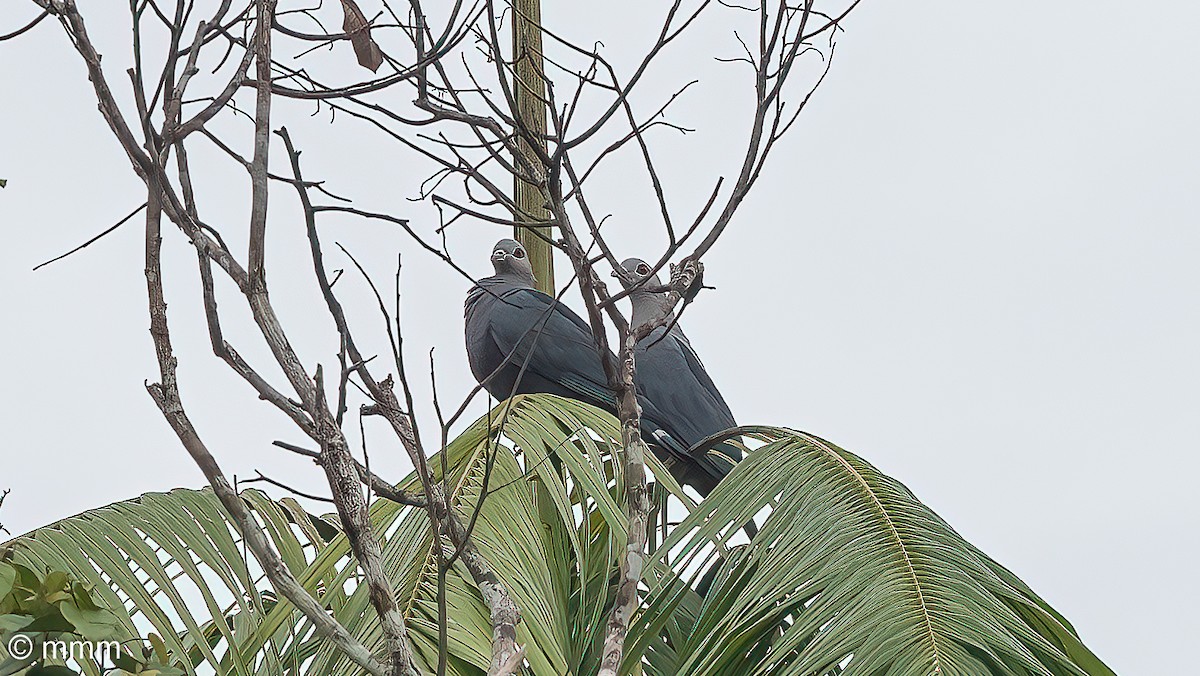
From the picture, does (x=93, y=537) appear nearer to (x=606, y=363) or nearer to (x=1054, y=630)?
(x=606, y=363)

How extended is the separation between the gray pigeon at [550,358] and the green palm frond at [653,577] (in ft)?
1.68

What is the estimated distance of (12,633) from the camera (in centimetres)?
73

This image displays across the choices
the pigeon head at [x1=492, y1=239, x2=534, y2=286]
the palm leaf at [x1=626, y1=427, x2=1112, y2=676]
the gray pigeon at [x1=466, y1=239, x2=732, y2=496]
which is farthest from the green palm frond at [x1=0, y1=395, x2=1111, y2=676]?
the pigeon head at [x1=492, y1=239, x2=534, y2=286]

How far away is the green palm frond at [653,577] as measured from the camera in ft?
3.45

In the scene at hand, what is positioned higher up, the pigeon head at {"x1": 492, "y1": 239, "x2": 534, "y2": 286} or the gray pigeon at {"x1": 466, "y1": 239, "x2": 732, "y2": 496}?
the pigeon head at {"x1": 492, "y1": 239, "x2": 534, "y2": 286}

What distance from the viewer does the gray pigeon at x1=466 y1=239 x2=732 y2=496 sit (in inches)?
81.4

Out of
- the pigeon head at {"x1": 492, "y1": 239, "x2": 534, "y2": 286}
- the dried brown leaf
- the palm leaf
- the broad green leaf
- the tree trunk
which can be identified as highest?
the tree trunk

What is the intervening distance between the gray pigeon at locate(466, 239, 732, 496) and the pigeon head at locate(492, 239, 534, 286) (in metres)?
0.23

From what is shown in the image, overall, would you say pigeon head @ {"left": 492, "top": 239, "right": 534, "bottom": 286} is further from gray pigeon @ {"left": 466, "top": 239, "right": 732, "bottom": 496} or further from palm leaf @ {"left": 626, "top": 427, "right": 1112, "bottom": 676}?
palm leaf @ {"left": 626, "top": 427, "right": 1112, "bottom": 676}

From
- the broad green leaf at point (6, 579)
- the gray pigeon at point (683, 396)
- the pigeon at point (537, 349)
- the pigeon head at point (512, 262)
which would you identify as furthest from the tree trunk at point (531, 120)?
the broad green leaf at point (6, 579)

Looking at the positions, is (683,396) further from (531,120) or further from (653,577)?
(653,577)

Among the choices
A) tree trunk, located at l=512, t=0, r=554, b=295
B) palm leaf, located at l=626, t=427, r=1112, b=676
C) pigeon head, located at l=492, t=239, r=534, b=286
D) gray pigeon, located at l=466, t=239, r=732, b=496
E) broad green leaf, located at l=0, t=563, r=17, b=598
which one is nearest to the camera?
broad green leaf, located at l=0, t=563, r=17, b=598

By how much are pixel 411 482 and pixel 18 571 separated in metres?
0.65

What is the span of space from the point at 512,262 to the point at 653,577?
145cm
